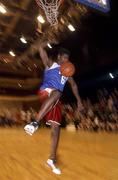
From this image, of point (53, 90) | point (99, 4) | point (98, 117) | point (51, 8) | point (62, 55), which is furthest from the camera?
point (98, 117)

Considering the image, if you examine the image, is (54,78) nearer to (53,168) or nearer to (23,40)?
(53,168)

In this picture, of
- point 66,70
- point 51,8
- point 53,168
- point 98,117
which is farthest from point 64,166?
point 98,117

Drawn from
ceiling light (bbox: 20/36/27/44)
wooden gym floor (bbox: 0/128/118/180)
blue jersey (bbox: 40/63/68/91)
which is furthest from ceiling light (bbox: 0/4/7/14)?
blue jersey (bbox: 40/63/68/91)

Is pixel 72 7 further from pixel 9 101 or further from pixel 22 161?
pixel 9 101

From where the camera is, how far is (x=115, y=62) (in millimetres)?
20531

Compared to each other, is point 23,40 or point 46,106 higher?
point 23,40

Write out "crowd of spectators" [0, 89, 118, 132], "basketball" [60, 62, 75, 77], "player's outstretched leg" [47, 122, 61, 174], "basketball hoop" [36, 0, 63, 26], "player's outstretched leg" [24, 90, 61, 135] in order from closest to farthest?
1. "player's outstretched leg" [24, 90, 61, 135]
2. "basketball" [60, 62, 75, 77]
3. "player's outstretched leg" [47, 122, 61, 174]
4. "basketball hoop" [36, 0, 63, 26]
5. "crowd of spectators" [0, 89, 118, 132]

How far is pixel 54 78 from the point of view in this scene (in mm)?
4691

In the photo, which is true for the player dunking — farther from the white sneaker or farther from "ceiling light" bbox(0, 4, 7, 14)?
"ceiling light" bbox(0, 4, 7, 14)

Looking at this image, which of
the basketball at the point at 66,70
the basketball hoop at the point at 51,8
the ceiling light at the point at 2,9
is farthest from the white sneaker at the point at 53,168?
the ceiling light at the point at 2,9

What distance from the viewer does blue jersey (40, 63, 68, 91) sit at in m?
4.65

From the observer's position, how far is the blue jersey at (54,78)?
15.3ft

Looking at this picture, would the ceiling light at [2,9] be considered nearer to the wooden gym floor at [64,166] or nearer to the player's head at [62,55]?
the wooden gym floor at [64,166]

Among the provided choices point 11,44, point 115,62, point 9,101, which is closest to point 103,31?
point 115,62
